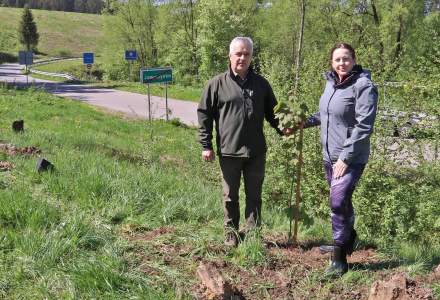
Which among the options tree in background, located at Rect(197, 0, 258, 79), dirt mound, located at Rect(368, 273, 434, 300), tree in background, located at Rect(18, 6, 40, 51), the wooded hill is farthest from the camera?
the wooded hill

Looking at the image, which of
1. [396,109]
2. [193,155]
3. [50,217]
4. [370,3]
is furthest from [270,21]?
[50,217]

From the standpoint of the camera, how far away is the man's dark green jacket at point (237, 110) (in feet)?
13.6

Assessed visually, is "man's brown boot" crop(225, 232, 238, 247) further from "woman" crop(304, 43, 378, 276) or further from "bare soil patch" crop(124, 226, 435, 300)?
"woman" crop(304, 43, 378, 276)

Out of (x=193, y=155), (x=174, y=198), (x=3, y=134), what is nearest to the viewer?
(x=174, y=198)

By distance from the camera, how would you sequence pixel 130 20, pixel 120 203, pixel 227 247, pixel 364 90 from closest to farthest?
pixel 364 90 < pixel 227 247 < pixel 120 203 < pixel 130 20

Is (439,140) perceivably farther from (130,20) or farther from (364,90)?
(130,20)

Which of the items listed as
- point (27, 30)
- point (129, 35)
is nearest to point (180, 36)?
point (129, 35)

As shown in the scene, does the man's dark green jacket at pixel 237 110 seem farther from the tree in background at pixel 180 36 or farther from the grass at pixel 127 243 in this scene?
the tree in background at pixel 180 36

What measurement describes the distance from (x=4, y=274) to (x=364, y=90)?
3.01 metres

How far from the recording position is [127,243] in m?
4.27

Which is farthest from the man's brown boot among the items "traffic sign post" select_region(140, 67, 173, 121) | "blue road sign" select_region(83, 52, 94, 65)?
"blue road sign" select_region(83, 52, 94, 65)

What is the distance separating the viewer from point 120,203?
17.2 feet

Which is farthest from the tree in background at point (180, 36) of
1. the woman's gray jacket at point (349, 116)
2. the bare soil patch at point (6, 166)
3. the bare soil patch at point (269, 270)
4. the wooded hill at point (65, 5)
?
the wooded hill at point (65, 5)

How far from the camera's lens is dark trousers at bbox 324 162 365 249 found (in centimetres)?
377
